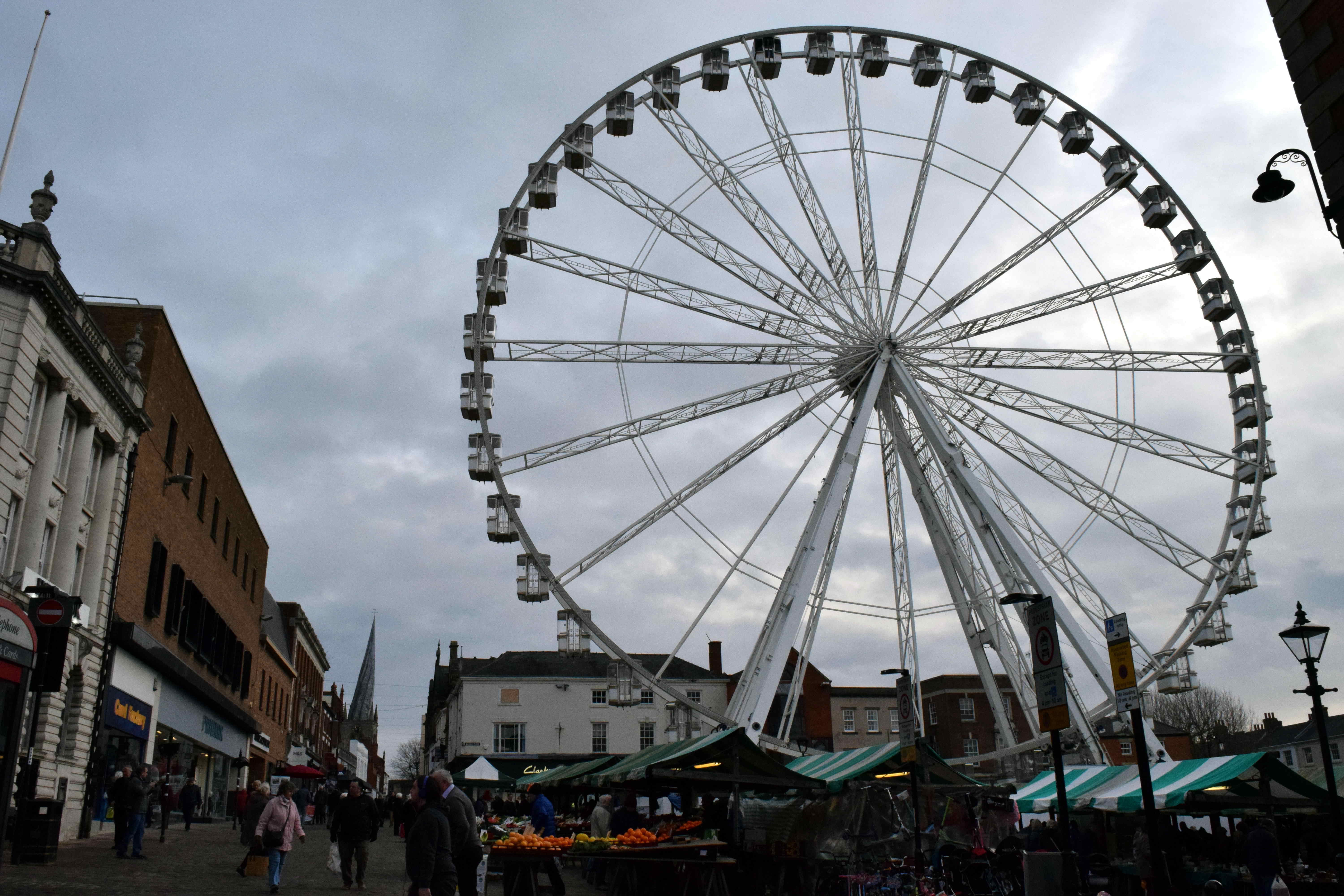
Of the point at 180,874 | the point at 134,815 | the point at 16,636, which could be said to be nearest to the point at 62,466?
the point at 134,815

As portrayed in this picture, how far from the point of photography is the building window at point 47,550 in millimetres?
20594

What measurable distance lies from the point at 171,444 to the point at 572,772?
14.1 meters

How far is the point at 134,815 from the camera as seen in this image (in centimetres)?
1769

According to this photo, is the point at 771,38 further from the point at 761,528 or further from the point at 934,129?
the point at 761,528

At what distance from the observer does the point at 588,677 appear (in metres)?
56.1

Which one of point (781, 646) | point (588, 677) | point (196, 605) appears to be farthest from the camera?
point (588, 677)

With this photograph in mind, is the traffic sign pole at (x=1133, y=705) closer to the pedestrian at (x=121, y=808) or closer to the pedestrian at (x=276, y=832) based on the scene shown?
the pedestrian at (x=276, y=832)

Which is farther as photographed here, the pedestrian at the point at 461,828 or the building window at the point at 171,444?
the building window at the point at 171,444

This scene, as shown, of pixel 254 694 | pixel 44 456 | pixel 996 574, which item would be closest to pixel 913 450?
pixel 996 574

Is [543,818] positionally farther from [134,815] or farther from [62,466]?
[62,466]

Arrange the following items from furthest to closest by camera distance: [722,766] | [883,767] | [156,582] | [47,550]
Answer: [156,582], [47,550], [883,767], [722,766]

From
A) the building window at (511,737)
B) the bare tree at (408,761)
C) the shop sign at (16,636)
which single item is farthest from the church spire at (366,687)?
the shop sign at (16,636)

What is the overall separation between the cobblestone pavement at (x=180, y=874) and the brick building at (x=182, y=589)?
13.6ft

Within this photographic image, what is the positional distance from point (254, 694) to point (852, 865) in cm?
3783
